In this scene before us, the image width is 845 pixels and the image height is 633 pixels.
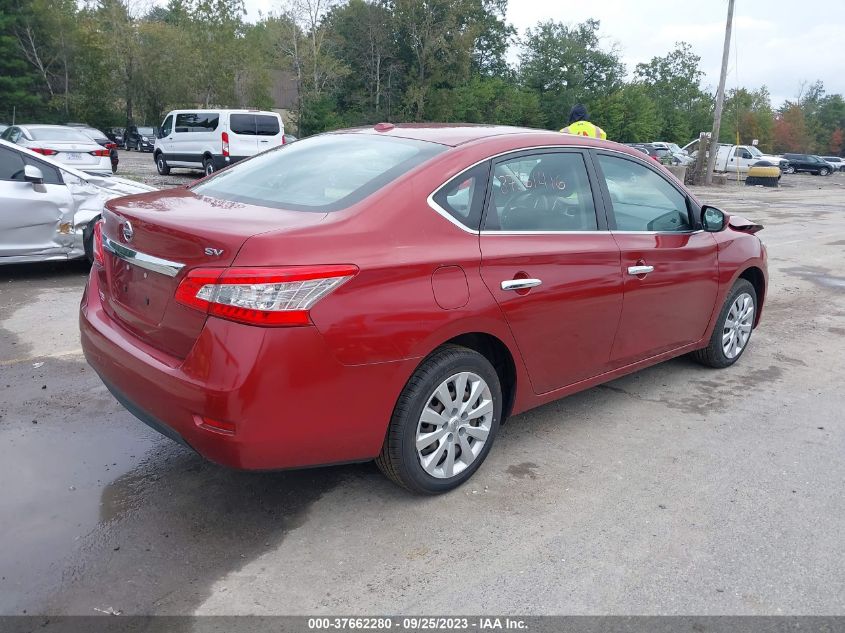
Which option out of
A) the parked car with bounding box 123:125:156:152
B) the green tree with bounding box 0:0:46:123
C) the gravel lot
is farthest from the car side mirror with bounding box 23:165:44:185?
the green tree with bounding box 0:0:46:123

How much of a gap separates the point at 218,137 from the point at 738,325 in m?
18.4

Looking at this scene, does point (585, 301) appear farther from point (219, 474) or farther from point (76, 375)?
point (76, 375)

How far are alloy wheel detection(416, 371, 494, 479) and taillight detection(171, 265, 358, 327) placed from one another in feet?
2.56

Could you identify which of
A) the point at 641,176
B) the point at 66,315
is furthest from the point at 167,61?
the point at 641,176

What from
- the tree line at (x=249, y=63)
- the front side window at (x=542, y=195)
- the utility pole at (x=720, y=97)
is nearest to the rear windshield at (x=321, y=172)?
the front side window at (x=542, y=195)

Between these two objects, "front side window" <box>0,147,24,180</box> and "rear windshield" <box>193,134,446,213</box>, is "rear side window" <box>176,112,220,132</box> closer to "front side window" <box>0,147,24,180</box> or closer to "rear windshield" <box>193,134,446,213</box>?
"front side window" <box>0,147,24,180</box>

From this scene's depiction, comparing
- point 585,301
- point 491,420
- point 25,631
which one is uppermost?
point 585,301

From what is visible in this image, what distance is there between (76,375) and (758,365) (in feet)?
16.4

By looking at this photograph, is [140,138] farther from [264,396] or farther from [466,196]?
[264,396]

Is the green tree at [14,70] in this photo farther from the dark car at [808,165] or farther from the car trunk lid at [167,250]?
the dark car at [808,165]

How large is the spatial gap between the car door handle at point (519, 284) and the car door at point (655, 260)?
777mm

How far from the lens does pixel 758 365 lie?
18.2 ft

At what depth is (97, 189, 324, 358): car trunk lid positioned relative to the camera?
2.78m

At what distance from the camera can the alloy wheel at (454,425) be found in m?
3.21
